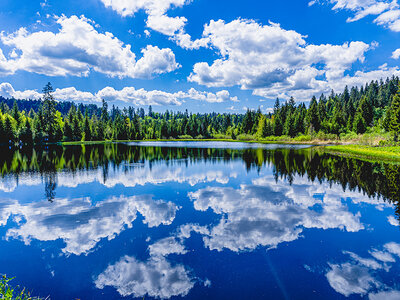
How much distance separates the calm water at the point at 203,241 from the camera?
7.88 meters

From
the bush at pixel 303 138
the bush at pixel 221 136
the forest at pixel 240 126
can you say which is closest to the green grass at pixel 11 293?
the forest at pixel 240 126

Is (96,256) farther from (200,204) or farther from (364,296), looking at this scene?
(364,296)

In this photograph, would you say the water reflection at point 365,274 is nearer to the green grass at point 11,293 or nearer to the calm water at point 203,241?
the calm water at point 203,241

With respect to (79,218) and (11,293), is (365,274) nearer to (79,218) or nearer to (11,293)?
(11,293)

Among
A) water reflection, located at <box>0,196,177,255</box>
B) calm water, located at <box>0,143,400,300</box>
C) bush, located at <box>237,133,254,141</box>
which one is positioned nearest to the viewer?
calm water, located at <box>0,143,400,300</box>

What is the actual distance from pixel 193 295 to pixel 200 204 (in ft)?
28.9

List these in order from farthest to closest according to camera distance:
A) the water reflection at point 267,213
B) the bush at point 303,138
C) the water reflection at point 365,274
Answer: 1. the bush at point 303,138
2. the water reflection at point 267,213
3. the water reflection at point 365,274

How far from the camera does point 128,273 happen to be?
852 cm

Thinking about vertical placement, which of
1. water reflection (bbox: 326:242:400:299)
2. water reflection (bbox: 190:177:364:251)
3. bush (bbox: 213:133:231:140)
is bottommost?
water reflection (bbox: 326:242:400:299)

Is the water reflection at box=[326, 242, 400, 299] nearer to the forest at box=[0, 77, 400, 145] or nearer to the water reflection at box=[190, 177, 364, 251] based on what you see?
the water reflection at box=[190, 177, 364, 251]

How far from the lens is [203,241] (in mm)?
10852

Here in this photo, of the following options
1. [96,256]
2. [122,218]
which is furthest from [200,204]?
[96,256]

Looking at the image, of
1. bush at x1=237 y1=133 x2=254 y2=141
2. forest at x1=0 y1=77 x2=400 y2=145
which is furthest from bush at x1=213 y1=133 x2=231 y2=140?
bush at x1=237 y1=133 x2=254 y2=141

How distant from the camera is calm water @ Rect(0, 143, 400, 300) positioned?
25.8ft
